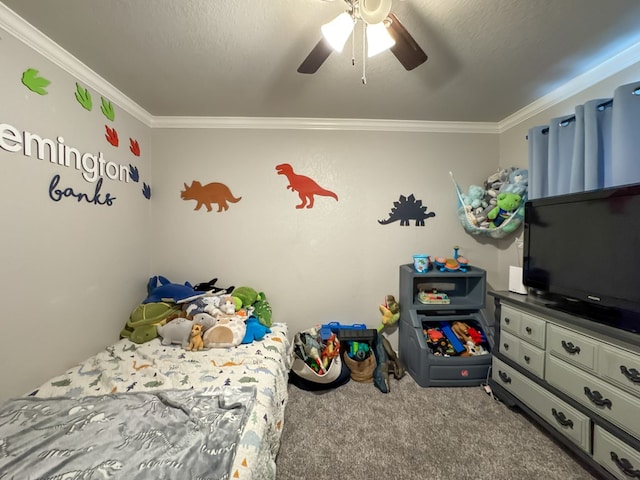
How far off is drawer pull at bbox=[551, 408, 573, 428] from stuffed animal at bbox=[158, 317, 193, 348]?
7.76ft

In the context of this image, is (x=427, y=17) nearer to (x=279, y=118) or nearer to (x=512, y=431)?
(x=279, y=118)

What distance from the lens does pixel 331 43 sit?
1128 mm

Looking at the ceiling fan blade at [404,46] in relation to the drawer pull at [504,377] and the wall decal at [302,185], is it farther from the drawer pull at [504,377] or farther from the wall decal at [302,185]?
the drawer pull at [504,377]

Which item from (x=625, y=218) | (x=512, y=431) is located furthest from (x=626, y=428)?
(x=625, y=218)

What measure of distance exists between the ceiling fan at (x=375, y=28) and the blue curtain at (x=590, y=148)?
Result: 4.03ft

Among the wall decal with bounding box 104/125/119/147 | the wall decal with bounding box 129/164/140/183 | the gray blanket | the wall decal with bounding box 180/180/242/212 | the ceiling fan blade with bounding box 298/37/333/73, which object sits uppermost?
the ceiling fan blade with bounding box 298/37/333/73

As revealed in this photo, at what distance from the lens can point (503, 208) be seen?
2.21m

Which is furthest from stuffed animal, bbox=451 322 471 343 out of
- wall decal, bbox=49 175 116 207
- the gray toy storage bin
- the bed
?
wall decal, bbox=49 175 116 207

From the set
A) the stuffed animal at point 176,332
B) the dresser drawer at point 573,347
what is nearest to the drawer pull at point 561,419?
the dresser drawer at point 573,347

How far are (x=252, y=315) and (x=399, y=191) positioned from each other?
1.81 m

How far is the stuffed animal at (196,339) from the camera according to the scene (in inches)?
75.2

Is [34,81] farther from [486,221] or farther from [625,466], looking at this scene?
[625,466]

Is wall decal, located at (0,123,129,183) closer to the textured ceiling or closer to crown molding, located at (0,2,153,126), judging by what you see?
crown molding, located at (0,2,153,126)

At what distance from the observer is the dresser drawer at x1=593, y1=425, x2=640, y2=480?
1159 millimetres
